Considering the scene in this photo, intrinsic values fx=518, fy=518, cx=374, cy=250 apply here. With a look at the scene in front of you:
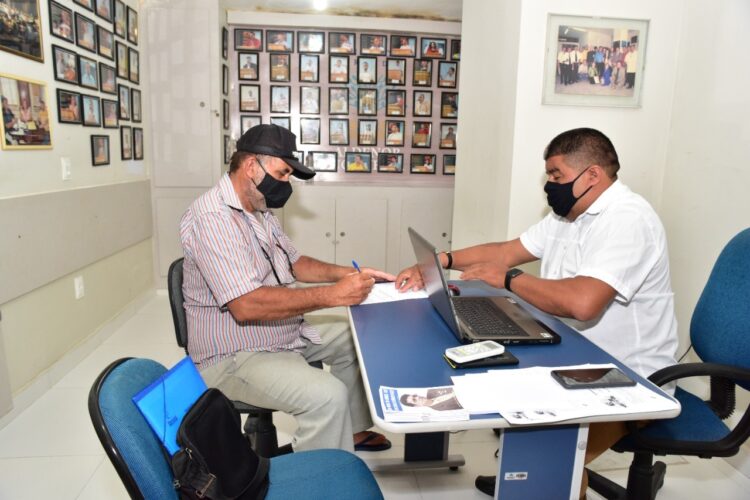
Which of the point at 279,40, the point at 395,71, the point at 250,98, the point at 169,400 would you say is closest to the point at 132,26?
the point at 250,98

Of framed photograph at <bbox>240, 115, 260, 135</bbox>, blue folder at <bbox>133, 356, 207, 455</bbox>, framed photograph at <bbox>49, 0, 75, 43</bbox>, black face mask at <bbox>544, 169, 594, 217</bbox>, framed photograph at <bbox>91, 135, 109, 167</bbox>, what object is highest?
framed photograph at <bbox>49, 0, 75, 43</bbox>

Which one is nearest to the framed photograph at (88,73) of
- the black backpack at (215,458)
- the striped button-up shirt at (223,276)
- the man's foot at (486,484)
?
the striped button-up shirt at (223,276)

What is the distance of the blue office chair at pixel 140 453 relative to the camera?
921 mm

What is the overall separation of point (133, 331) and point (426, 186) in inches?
119

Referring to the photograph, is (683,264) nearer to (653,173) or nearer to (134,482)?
(653,173)

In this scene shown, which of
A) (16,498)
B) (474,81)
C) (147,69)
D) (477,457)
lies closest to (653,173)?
(474,81)

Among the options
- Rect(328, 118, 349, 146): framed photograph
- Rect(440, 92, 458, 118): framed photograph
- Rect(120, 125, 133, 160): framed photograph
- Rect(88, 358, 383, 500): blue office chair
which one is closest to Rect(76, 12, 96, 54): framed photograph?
Rect(120, 125, 133, 160): framed photograph

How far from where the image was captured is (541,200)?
2.68 meters

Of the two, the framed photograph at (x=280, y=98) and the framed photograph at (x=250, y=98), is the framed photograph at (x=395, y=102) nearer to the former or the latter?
the framed photograph at (x=280, y=98)

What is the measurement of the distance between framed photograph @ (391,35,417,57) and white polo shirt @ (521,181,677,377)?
3.75 meters

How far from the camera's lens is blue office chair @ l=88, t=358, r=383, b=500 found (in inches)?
36.3

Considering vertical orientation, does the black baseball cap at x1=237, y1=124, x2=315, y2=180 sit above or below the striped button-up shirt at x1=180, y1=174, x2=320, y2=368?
above

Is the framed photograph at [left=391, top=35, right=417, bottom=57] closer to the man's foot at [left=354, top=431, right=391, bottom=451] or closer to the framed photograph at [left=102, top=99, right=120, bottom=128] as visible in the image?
the framed photograph at [left=102, top=99, right=120, bottom=128]

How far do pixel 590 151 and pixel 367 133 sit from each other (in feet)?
11.9
